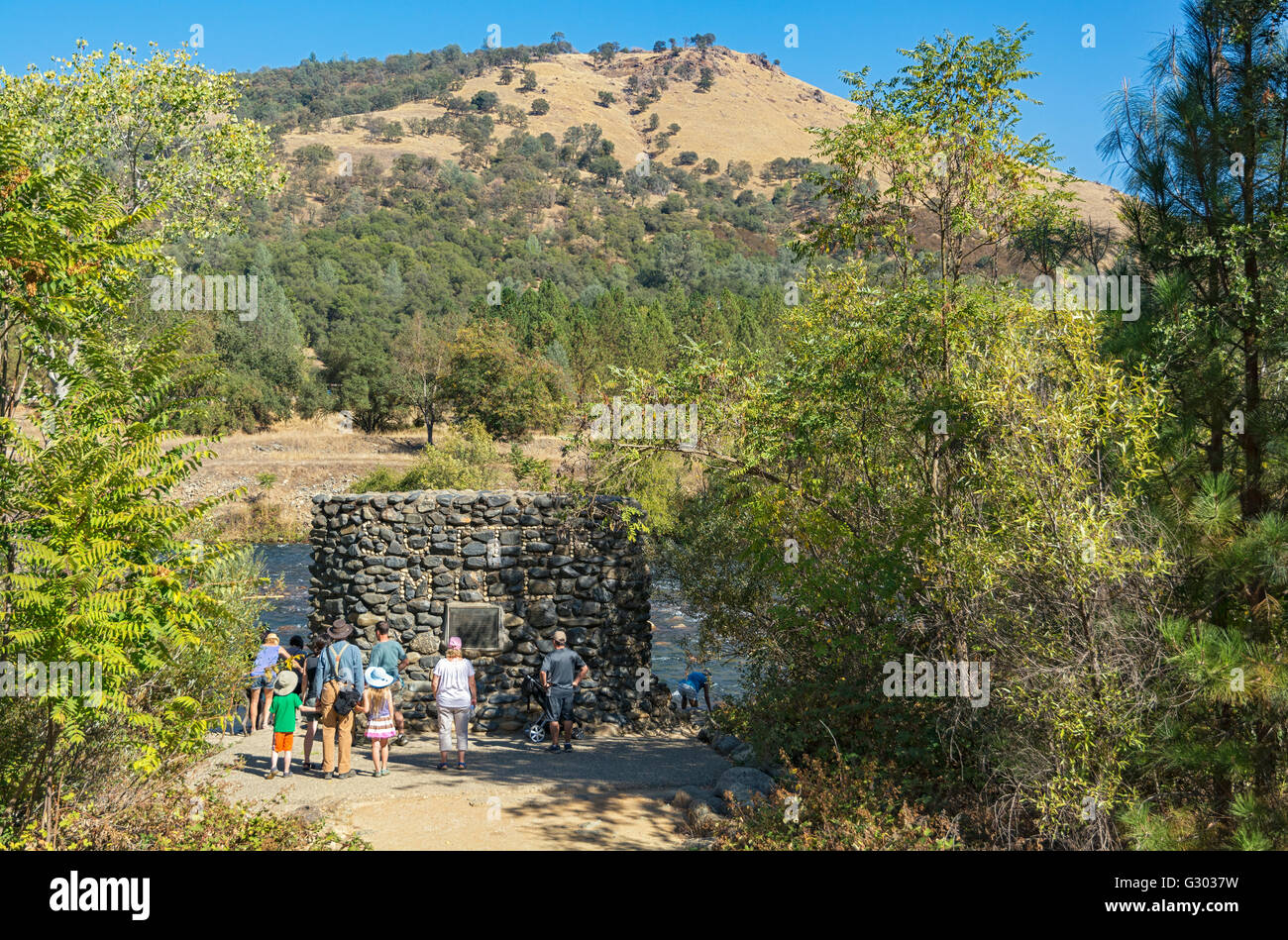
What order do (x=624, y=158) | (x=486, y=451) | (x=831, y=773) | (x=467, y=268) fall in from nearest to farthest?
(x=831, y=773)
(x=486, y=451)
(x=467, y=268)
(x=624, y=158)

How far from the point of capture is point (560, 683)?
12078 millimetres

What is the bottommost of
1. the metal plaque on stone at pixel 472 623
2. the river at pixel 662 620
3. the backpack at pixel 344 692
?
the river at pixel 662 620

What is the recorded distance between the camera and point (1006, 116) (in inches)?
392

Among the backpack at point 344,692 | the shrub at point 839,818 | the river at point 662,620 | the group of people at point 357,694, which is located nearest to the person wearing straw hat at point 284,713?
the group of people at point 357,694

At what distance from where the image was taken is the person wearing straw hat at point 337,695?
415 inches

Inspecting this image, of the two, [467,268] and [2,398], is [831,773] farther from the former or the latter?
[467,268]

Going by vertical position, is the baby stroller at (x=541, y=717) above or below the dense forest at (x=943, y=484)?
below

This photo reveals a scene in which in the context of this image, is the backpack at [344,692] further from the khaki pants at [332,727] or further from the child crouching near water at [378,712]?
the child crouching near water at [378,712]

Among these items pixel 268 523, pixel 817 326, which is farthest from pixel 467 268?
pixel 817 326

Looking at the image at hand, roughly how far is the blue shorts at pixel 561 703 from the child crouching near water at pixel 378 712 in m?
2.15

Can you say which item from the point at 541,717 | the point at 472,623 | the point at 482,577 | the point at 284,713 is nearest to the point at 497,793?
the point at 284,713

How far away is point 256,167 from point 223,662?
1277 centimetres

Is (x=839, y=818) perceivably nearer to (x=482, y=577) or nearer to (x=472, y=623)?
(x=472, y=623)

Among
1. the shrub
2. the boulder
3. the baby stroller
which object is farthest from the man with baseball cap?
the shrub
